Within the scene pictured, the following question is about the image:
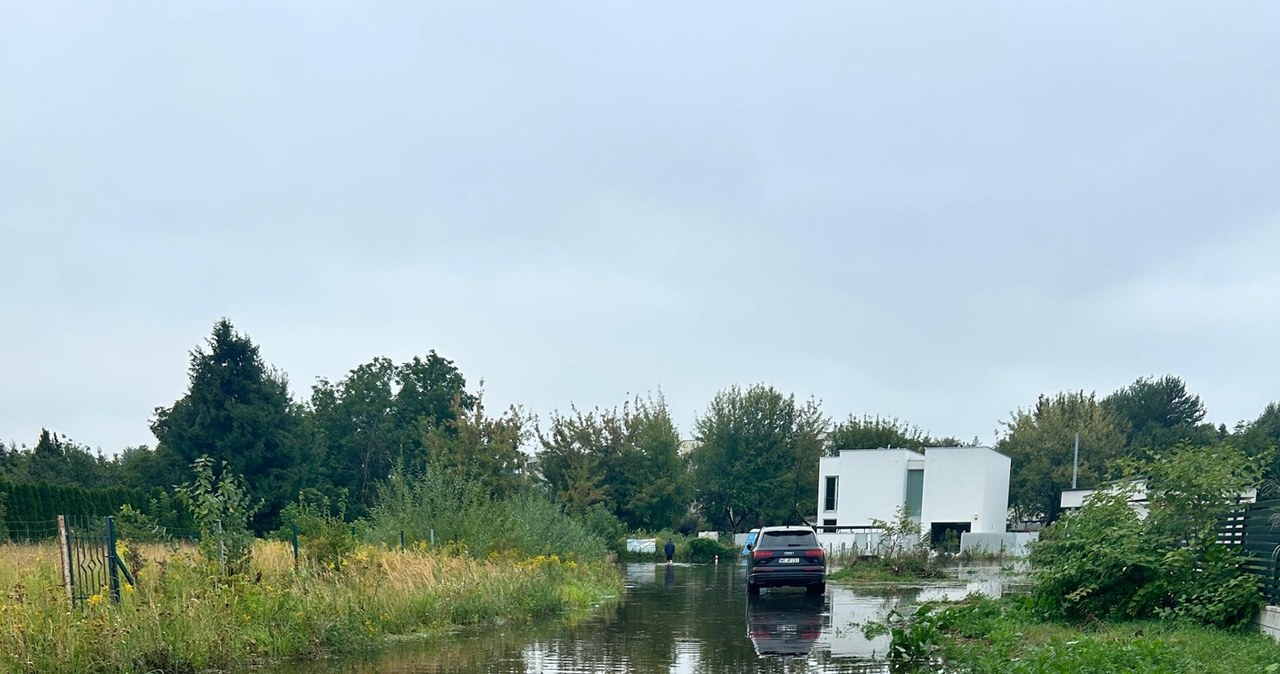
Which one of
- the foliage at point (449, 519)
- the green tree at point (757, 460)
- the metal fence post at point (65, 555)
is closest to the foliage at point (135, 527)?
the metal fence post at point (65, 555)

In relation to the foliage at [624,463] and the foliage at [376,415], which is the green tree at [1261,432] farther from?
the foliage at [376,415]

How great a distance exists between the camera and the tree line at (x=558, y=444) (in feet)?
194

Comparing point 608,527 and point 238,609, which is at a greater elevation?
point 238,609

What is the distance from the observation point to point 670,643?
1650 centimetres

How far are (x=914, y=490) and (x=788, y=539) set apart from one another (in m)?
37.1

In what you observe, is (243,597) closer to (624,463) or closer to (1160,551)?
(1160,551)

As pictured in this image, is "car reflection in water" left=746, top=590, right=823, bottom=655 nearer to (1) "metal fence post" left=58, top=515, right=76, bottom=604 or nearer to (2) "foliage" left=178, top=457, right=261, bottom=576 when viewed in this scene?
(2) "foliage" left=178, top=457, right=261, bottom=576

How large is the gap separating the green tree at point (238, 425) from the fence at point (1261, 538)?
5014cm

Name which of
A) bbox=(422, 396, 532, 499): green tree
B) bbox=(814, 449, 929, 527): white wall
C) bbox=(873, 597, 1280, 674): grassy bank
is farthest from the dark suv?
bbox=(814, 449, 929, 527): white wall

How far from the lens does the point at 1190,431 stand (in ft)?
282

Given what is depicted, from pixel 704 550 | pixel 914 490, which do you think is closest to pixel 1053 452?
pixel 914 490

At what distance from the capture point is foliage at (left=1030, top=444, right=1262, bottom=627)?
16.0 metres

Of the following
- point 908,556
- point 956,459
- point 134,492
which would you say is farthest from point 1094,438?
point 134,492

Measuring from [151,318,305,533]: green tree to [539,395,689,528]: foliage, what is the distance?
15254 mm
